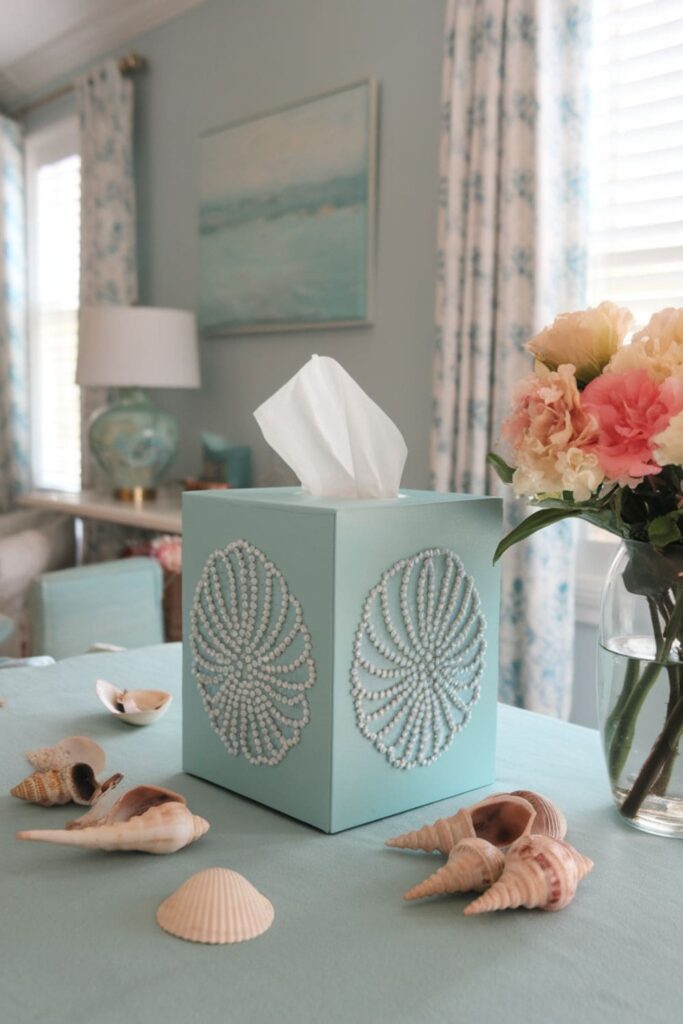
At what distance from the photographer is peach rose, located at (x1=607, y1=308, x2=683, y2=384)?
0.63m

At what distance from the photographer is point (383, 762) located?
72 centimetres

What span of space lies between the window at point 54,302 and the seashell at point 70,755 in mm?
3673

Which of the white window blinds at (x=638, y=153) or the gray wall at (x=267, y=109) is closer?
the white window blinds at (x=638, y=153)

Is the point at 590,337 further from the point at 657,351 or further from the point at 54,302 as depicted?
the point at 54,302

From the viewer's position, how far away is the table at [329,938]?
0.48 meters

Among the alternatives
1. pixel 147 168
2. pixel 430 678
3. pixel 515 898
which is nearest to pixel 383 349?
pixel 147 168

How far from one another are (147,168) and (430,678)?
347 centimetres

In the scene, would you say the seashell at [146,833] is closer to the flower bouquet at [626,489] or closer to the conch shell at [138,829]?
the conch shell at [138,829]

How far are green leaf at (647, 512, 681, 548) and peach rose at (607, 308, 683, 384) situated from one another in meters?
0.10

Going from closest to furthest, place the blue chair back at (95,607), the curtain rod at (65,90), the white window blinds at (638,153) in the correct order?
the blue chair back at (95,607)
the white window blinds at (638,153)
the curtain rod at (65,90)

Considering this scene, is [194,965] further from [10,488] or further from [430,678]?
[10,488]

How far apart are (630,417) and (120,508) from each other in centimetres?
266

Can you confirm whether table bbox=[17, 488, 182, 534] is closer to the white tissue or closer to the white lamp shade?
the white lamp shade

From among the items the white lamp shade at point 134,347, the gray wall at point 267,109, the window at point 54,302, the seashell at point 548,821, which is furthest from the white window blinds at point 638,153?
the window at point 54,302
